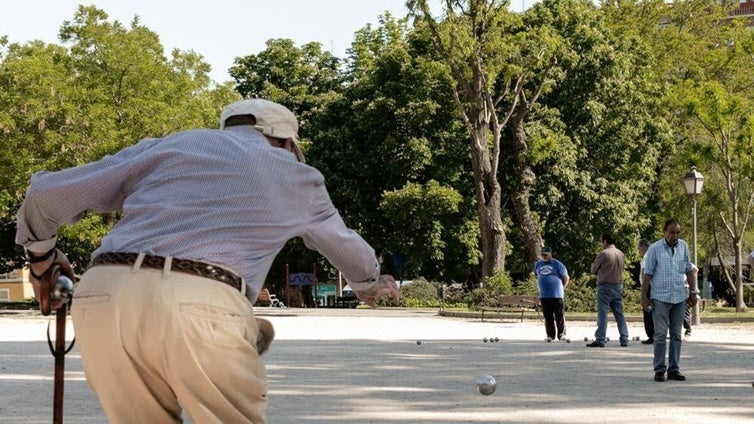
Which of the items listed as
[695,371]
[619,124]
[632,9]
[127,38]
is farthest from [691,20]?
[695,371]

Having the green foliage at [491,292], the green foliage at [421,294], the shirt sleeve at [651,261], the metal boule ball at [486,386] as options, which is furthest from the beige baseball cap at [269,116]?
the green foliage at [421,294]

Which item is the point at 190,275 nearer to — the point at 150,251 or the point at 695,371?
the point at 150,251

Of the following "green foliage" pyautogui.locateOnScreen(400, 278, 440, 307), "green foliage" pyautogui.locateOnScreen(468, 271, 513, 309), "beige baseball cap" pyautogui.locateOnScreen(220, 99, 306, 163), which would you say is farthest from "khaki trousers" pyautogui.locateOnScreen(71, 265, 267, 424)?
"green foliage" pyautogui.locateOnScreen(400, 278, 440, 307)

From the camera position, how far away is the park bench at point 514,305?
1463 inches

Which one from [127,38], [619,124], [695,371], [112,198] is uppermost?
[127,38]

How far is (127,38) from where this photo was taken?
52.5 m

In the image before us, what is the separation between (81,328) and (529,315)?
34414 millimetres

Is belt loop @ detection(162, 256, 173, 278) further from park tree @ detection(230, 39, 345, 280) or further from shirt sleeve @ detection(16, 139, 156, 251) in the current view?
park tree @ detection(230, 39, 345, 280)

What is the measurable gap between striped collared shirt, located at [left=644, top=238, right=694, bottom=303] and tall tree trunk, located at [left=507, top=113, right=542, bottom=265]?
34.9m

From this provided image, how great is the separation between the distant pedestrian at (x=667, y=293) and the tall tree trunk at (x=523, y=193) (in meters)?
34.8

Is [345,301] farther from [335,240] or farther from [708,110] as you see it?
[335,240]

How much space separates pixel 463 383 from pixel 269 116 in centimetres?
1029

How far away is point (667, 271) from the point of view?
1477 cm

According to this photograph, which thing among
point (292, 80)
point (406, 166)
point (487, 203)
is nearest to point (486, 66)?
point (487, 203)
